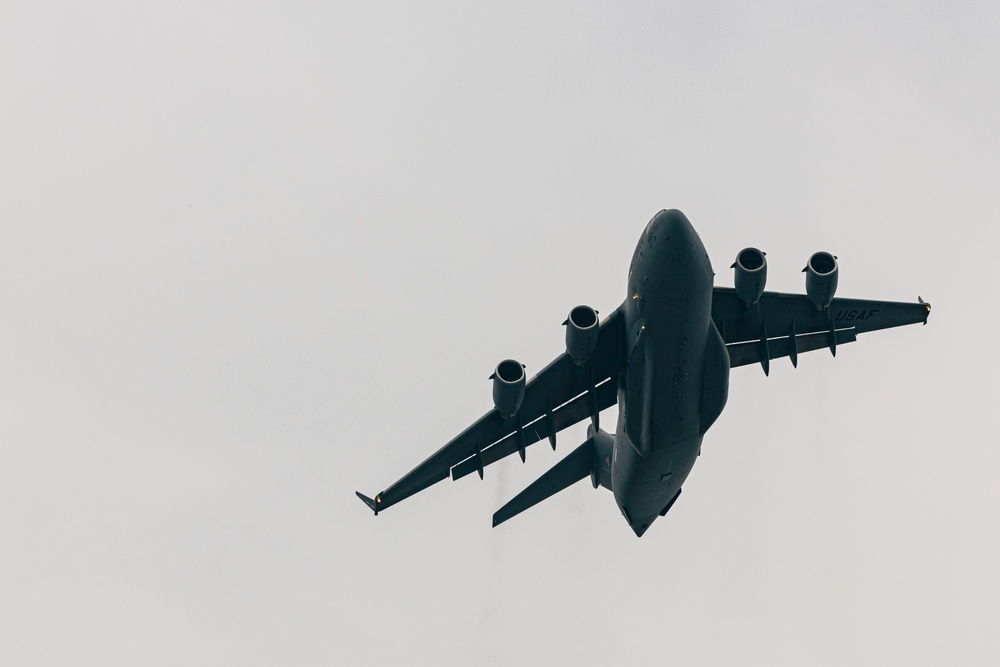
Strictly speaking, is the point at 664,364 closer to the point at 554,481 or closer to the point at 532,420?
the point at 532,420

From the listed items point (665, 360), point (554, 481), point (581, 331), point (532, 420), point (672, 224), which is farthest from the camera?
point (554, 481)

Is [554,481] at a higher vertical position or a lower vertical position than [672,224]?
lower

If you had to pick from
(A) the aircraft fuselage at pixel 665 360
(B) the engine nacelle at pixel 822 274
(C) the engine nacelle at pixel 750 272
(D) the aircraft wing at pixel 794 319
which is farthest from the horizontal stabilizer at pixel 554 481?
(B) the engine nacelle at pixel 822 274

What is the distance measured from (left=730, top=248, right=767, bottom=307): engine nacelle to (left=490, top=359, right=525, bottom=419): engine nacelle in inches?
230

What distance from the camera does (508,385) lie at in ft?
108

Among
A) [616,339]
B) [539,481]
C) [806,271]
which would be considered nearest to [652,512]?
[539,481]

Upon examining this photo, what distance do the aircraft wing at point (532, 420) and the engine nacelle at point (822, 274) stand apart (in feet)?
18.2

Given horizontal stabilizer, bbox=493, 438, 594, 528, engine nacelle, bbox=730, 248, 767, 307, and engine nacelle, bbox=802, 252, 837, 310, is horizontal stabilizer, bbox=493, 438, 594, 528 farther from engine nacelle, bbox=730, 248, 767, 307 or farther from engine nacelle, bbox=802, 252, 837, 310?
engine nacelle, bbox=802, 252, 837, 310

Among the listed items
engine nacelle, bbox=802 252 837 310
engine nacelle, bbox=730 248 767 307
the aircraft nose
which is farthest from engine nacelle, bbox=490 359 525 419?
engine nacelle, bbox=802 252 837 310

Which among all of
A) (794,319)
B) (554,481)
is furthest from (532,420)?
(794,319)

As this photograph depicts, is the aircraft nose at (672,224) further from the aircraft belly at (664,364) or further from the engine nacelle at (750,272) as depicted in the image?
the engine nacelle at (750,272)

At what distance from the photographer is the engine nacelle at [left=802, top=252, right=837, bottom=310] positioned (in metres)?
32.7

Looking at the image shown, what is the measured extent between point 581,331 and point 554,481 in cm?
728

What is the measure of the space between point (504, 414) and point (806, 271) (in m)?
8.32
